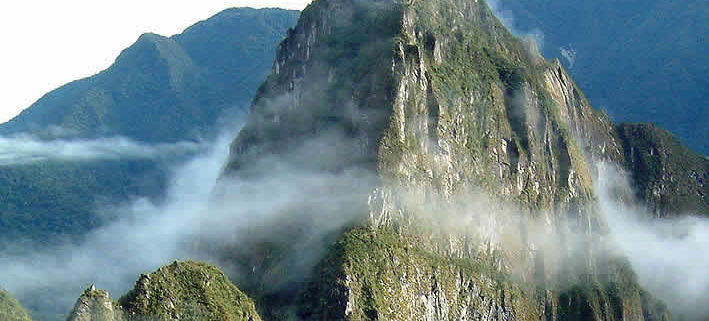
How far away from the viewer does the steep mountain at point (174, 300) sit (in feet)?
458

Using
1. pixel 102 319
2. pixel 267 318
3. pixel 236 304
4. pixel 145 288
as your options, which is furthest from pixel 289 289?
pixel 102 319

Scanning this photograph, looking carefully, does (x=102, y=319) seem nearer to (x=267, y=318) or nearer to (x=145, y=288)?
(x=145, y=288)

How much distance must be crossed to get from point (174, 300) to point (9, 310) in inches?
1800

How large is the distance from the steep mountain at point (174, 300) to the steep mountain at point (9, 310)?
105 ft

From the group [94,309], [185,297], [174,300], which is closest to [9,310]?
[185,297]

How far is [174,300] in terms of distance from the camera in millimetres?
151125

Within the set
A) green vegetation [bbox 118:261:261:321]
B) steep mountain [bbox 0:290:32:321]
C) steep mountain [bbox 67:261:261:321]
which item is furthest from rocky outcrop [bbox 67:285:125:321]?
steep mountain [bbox 0:290:32:321]

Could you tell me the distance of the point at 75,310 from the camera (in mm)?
138375

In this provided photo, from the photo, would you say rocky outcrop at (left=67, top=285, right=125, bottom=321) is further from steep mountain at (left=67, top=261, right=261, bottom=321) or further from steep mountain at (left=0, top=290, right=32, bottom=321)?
steep mountain at (left=0, top=290, right=32, bottom=321)

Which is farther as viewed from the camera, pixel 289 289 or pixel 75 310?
pixel 289 289

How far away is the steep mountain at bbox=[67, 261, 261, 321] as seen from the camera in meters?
140

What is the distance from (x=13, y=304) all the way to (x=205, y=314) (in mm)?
56447

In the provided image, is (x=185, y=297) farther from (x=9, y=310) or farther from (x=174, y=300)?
(x=9, y=310)

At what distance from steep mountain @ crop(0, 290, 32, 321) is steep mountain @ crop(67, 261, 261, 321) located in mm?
31909
